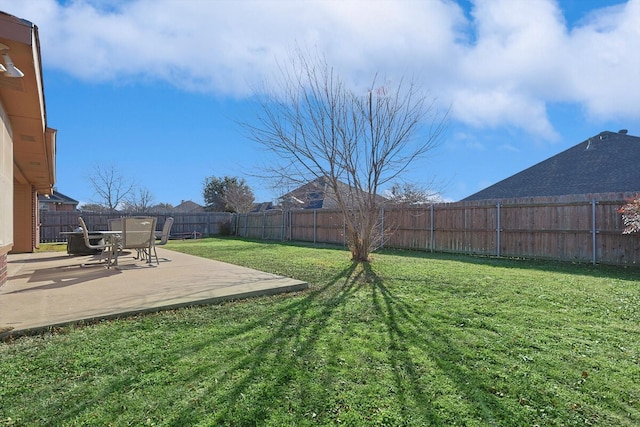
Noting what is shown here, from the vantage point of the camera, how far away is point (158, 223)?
2117cm

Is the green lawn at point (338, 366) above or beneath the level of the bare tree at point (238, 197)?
beneath

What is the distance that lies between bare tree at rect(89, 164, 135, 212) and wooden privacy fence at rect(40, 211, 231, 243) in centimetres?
968

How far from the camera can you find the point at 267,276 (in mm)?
5410

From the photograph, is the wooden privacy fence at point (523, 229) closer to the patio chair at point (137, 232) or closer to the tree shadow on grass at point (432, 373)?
the patio chair at point (137, 232)

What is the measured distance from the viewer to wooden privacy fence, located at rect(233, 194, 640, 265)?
305 inches

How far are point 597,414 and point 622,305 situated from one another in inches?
122

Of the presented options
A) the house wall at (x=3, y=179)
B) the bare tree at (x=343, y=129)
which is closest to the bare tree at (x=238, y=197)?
the bare tree at (x=343, y=129)

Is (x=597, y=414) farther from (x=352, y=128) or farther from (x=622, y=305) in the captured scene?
(x=352, y=128)

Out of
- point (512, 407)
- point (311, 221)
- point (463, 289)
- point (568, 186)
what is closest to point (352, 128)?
point (463, 289)

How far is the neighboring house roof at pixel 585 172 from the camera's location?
13352mm

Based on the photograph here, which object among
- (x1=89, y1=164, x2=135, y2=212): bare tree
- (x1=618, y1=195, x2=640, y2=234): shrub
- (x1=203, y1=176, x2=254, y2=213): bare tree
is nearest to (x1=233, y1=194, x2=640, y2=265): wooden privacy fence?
(x1=618, y1=195, x2=640, y2=234): shrub

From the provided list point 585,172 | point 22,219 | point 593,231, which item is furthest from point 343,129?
point 585,172

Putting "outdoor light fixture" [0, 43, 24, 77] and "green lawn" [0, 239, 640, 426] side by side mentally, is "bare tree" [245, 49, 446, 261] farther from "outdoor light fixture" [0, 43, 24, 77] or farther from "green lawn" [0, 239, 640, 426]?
"outdoor light fixture" [0, 43, 24, 77]

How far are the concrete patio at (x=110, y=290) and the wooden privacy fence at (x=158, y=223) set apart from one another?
13698 millimetres
